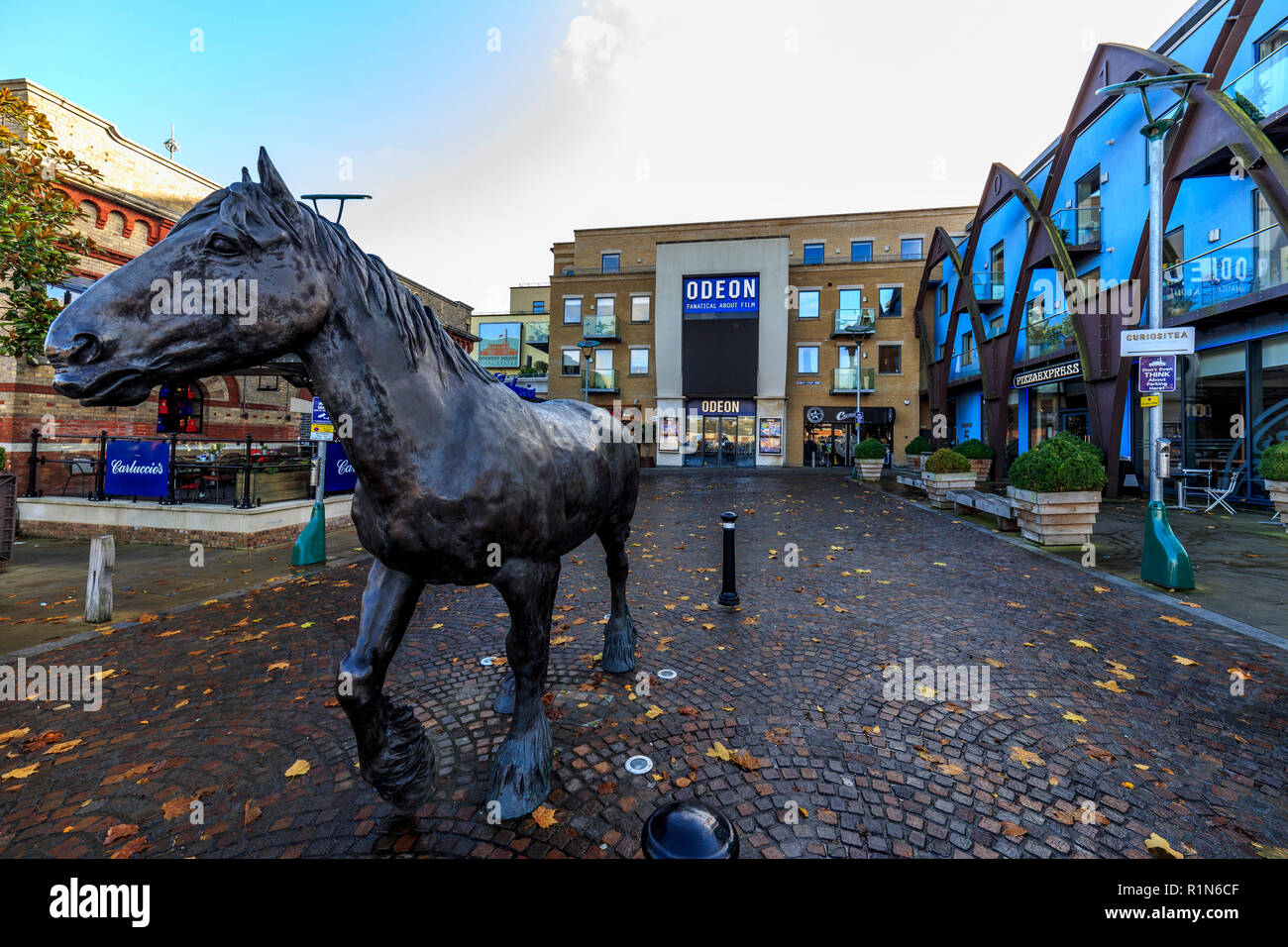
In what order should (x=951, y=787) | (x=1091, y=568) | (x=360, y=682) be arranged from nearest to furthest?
(x=360, y=682) < (x=951, y=787) < (x=1091, y=568)

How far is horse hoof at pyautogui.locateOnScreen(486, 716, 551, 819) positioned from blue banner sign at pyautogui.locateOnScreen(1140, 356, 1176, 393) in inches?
334

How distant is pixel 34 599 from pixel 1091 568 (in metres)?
13.2

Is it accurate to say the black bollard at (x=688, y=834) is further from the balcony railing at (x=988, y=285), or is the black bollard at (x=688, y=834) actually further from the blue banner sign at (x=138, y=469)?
the balcony railing at (x=988, y=285)

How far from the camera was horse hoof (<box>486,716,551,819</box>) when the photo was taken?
8.00 feet

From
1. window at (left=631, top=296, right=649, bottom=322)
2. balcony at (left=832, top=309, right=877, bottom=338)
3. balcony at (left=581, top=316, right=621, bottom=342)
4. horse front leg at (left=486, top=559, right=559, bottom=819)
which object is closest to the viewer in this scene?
horse front leg at (left=486, top=559, right=559, bottom=819)

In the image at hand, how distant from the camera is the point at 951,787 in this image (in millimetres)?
2643

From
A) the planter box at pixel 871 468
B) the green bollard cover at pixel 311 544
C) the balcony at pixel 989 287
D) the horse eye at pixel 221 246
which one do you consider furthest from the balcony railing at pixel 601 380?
the horse eye at pixel 221 246

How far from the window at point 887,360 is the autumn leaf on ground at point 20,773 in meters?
33.8

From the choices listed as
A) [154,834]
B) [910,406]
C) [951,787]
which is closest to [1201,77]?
[951,787]

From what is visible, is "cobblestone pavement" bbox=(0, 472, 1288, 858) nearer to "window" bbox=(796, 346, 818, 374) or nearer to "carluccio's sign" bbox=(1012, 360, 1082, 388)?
"carluccio's sign" bbox=(1012, 360, 1082, 388)

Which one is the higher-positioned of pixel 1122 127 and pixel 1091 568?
pixel 1122 127

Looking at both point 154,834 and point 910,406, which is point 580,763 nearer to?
point 154,834

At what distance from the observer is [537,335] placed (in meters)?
45.8

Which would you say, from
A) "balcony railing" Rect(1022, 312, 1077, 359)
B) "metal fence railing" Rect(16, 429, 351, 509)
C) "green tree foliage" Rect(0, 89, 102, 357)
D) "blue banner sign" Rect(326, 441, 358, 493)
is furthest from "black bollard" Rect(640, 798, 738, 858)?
"balcony railing" Rect(1022, 312, 1077, 359)
